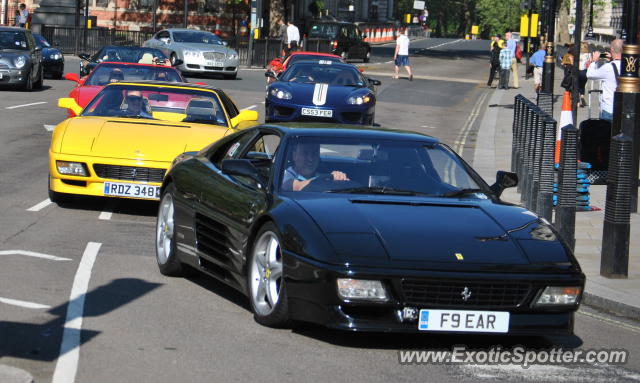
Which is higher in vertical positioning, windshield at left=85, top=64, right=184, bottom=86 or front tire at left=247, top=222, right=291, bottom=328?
windshield at left=85, top=64, right=184, bottom=86

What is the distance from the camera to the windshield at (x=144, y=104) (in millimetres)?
14172

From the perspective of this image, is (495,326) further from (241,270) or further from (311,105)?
(311,105)

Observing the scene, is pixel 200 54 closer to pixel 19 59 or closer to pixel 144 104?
pixel 19 59

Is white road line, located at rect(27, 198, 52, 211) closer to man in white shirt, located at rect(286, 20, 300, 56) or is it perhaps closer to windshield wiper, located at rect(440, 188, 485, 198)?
windshield wiper, located at rect(440, 188, 485, 198)

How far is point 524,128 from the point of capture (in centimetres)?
1683

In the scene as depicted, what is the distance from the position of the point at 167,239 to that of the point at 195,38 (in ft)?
112

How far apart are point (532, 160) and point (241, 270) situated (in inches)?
284

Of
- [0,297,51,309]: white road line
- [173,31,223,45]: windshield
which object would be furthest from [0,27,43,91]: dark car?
[0,297,51,309]: white road line

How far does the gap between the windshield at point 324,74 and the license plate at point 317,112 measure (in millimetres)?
1255

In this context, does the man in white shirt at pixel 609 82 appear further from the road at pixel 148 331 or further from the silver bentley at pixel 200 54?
the silver bentley at pixel 200 54

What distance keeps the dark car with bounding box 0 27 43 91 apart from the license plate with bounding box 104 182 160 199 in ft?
64.3

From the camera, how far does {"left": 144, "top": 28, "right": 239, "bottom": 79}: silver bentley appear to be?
134 ft

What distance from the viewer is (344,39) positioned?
203 ft

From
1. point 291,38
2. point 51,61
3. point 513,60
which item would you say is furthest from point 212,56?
point 291,38
